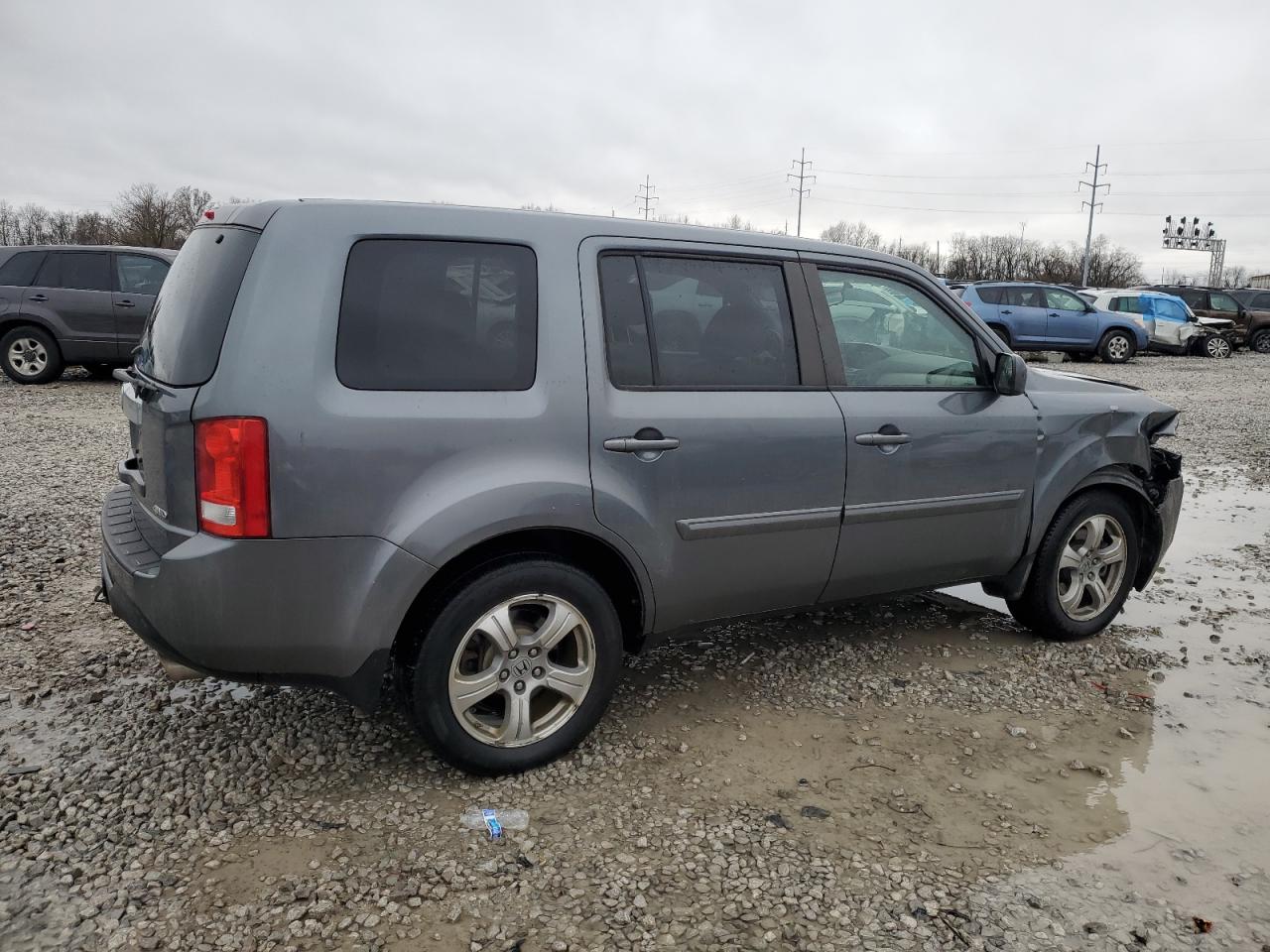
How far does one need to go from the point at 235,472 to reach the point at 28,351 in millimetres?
11823

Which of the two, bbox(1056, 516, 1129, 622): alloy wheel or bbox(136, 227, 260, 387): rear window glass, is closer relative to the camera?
bbox(136, 227, 260, 387): rear window glass

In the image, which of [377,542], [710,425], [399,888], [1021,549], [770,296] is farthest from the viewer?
[1021,549]

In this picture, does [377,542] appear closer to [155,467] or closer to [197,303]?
[155,467]

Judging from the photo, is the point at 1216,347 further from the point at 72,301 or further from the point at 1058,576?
the point at 72,301

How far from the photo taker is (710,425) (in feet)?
11.0

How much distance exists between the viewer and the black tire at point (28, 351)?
1214cm

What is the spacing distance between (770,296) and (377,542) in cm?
177

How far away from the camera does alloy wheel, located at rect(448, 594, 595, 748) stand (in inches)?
121

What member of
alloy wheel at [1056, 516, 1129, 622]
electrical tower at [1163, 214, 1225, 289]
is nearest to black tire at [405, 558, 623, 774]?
alloy wheel at [1056, 516, 1129, 622]

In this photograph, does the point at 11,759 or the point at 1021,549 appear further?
the point at 1021,549

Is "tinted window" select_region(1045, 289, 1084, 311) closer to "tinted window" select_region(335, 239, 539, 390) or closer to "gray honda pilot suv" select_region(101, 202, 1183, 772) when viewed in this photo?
"gray honda pilot suv" select_region(101, 202, 1183, 772)

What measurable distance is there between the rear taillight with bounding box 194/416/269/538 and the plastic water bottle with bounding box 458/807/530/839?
3.56 ft

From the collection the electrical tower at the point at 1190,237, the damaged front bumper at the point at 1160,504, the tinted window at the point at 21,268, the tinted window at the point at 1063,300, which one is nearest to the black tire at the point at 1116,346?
the tinted window at the point at 1063,300

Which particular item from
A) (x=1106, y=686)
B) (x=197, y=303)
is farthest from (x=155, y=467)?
(x=1106, y=686)
